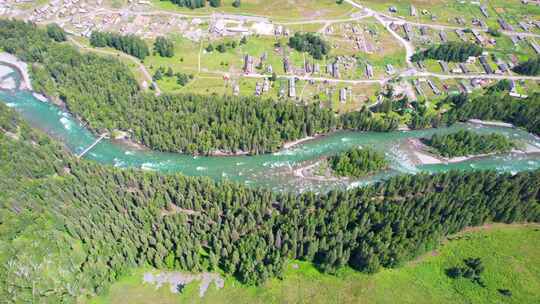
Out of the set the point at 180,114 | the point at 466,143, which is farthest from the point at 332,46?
the point at 180,114

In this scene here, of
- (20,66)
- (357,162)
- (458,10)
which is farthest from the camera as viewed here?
(458,10)

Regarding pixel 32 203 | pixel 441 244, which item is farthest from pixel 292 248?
pixel 32 203

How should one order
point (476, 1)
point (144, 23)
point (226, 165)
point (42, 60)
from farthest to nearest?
point (476, 1)
point (144, 23)
point (42, 60)
point (226, 165)

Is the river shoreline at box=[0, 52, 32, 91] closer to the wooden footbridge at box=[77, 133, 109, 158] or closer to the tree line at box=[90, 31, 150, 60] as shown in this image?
the tree line at box=[90, 31, 150, 60]

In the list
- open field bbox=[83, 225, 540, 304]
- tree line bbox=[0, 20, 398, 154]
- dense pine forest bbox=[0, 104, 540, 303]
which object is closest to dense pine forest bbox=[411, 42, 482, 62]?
tree line bbox=[0, 20, 398, 154]

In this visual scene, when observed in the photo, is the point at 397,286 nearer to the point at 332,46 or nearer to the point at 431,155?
the point at 431,155

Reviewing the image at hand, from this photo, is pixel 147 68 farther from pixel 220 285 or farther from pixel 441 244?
pixel 441 244
